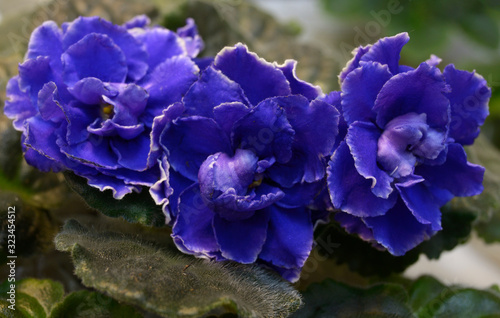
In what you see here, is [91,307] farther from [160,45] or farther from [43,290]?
[160,45]

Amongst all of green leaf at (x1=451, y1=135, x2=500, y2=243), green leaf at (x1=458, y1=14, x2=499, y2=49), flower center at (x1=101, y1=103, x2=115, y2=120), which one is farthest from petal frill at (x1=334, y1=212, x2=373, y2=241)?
green leaf at (x1=458, y1=14, x2=499, y2=49)

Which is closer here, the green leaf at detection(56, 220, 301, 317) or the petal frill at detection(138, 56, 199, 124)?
the green leaf at detection(56, 220, 301, 317)

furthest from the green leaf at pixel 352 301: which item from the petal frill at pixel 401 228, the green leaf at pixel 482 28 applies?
the green leaf at pixel 482 28

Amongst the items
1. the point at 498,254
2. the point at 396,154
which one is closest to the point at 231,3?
the point at 396,154

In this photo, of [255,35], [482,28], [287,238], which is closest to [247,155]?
[287,238]

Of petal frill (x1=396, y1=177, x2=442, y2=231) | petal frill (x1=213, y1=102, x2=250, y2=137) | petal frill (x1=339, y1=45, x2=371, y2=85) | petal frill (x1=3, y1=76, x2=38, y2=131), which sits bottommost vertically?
petal frill (x1=3, y1=76, x2=38, y2=131)

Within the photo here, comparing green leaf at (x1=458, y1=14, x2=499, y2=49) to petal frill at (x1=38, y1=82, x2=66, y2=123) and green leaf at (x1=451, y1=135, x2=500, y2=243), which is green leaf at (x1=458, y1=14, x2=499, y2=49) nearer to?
green leaf at (x1=451, y1=135, x2=500, y2=243)

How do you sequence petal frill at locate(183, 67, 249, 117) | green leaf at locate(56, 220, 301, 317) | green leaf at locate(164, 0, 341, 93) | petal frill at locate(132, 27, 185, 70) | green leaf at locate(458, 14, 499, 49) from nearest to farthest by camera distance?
1. green leaf at locate(56, 220, 301, 317)
2. petal frill at locate(183, 67, 249, 117)
3. petal frill at locate(132, 27, 185, 70)
4. green leaf at locate(164, 0, 341, 93)
5. green leaf at locate(458, 14, 499, 49)
